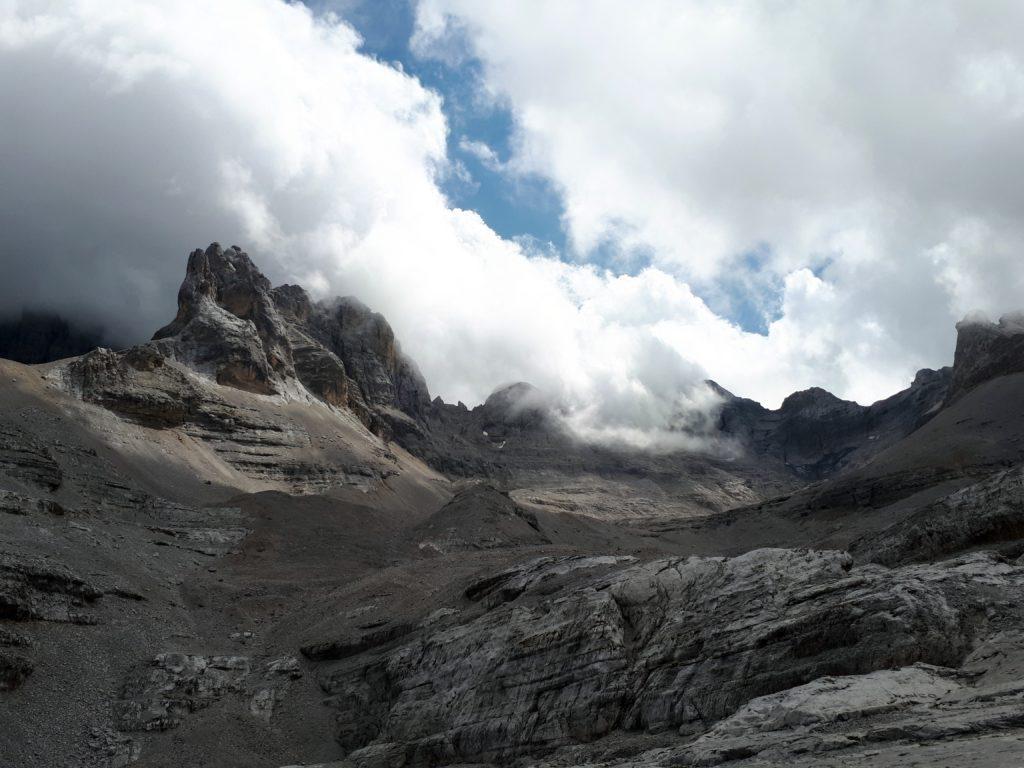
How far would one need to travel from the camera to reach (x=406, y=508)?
103 m

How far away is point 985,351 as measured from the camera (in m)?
122

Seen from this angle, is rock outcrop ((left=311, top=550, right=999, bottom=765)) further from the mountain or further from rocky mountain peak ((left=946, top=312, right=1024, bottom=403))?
rocky mountain peak ((left=946, top=312, right=1024, bottom=403))

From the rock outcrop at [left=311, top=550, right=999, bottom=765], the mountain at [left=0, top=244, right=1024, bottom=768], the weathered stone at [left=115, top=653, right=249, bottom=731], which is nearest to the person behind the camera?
the mountain at [left=0, top=244, right=1024, bottom=768]

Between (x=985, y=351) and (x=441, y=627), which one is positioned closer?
(x=441, y=627)

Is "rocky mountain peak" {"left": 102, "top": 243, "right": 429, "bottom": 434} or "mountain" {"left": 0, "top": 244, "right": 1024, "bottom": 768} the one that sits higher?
"rocky mountain peak" {"left": 102, "top": 243, "right": 429, "bottom": 434}

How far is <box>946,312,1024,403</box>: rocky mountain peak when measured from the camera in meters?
113

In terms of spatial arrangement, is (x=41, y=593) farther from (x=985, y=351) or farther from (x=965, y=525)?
(x=985, y=351)

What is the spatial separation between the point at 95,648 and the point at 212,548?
26.0 metres

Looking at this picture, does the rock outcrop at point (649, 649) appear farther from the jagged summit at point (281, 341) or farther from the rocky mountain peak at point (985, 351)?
the rocky mountain peak at point (985, 351)

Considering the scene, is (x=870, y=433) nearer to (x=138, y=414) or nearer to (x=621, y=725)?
(x=138, y=414)

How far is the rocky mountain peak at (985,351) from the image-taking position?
11347 centimetres

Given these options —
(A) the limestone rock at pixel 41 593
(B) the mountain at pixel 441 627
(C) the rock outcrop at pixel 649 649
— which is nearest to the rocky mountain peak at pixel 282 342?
(B) the mountain at pixel 441 627

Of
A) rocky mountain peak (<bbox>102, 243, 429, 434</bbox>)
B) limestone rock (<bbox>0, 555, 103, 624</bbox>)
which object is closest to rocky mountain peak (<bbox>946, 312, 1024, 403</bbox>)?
rocky mountain peak (<bbox>102, 243, 429, 434</bbox>)

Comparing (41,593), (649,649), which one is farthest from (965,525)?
(41,593)
